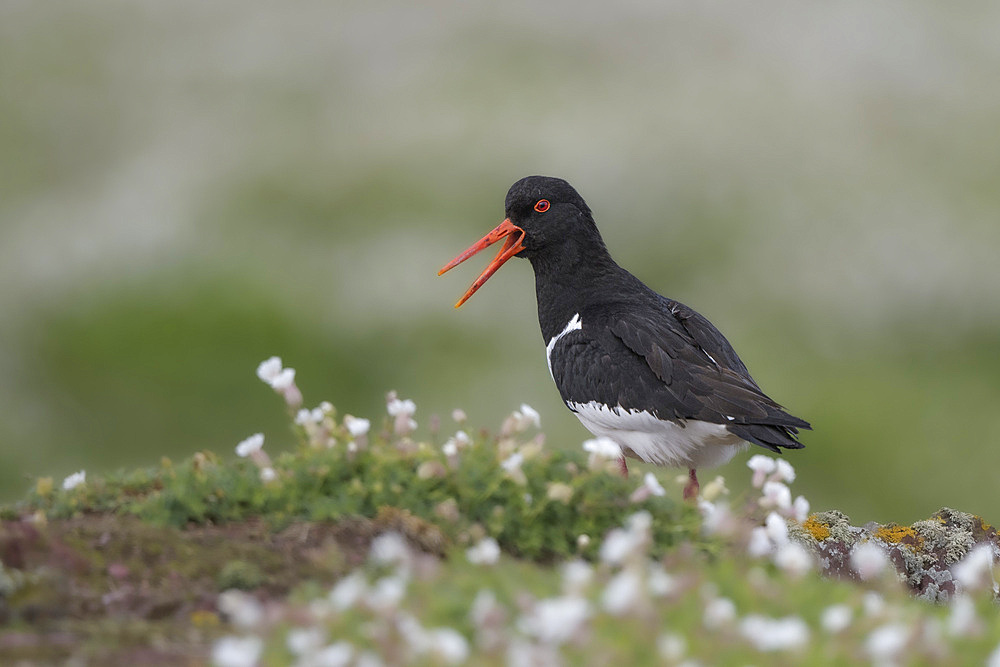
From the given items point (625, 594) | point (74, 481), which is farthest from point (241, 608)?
point (74, 481)

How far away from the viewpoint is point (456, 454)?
5789 mm

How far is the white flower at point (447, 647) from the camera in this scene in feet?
11.8

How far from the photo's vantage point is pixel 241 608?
13.1 ft

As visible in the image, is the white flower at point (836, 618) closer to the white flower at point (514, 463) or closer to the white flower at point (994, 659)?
the white flower at point (994, 659)

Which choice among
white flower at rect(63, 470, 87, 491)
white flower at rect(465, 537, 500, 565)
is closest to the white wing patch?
white flower at rect(63, 470, 87, 491)

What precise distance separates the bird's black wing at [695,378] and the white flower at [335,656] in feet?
16.5

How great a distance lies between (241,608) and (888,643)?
90.2 inches

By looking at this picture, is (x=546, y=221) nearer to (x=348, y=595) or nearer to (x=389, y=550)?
(x=389, y=550)

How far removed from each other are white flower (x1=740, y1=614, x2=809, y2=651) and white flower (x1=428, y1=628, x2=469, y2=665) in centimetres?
106

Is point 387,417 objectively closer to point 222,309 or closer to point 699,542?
point 699,542

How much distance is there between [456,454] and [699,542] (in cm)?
138

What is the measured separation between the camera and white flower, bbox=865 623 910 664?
3697 mm

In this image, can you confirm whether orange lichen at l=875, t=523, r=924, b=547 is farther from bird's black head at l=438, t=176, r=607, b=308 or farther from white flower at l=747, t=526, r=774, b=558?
bird's black head at l=438, t=176, r=607, b=308

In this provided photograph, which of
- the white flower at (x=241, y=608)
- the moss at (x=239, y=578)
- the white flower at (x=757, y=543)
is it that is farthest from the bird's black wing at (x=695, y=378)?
the white flower at (x=241, y=608)
